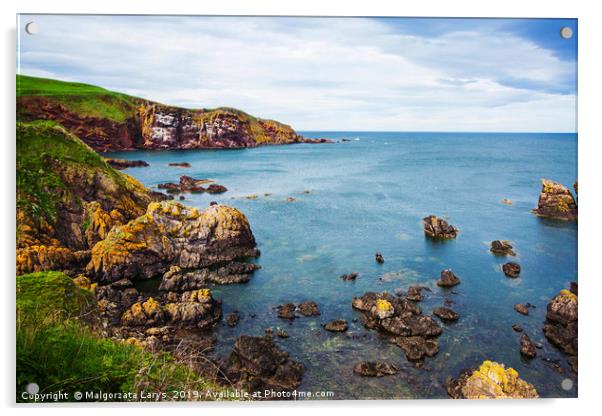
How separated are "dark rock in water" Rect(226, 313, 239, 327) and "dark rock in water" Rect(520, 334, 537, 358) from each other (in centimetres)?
709

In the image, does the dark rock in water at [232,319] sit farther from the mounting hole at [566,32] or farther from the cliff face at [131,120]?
the mounting hole at [566,32]

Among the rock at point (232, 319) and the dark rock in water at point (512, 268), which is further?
the dark rock in water at point (512, 268)

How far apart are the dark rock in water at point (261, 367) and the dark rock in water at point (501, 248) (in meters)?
6.58

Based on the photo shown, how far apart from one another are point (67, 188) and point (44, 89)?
20.0ft

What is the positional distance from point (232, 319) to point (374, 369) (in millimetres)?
4189

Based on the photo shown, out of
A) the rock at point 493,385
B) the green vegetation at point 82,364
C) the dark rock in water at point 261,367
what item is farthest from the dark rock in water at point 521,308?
the green vegetation at point 82,364

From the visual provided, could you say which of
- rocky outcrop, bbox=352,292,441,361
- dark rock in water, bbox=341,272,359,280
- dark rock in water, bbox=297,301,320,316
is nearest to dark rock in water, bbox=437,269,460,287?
rocky outcrop, bbox=352,292,441,361

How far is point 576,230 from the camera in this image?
8.22 m

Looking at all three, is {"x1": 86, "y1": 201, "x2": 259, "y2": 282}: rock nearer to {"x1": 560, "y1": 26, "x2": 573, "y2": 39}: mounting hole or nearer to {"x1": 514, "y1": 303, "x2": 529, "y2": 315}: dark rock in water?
{"x1": 514, "y1": 303, "x2": 529, "y2": 315}: dark rock in water

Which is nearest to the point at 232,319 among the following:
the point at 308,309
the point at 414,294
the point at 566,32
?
the point at 308,309

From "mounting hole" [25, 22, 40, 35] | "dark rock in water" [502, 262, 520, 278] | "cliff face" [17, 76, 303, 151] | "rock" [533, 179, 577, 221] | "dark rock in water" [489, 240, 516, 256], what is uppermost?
"mounting hole" [25, 22, 40, 35]

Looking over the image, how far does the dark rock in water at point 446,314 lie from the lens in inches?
444

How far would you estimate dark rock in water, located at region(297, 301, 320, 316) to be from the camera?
36.6ft

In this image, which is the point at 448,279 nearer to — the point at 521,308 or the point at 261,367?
the point at 521,308
